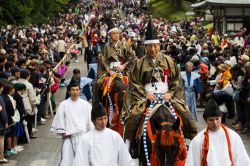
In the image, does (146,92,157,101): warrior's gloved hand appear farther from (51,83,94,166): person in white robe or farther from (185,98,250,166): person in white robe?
(185,98,250,166): person in white robe

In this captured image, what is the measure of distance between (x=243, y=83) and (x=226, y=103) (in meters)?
1.99

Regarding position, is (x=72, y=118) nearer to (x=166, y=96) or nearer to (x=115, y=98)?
(x=166, y=96)

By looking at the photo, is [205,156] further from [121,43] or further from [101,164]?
[121,43]

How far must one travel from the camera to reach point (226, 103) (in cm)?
1958

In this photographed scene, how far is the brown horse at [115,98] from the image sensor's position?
1488 cm

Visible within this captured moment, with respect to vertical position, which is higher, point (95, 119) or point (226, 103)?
point (95, 119)

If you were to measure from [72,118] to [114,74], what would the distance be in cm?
401

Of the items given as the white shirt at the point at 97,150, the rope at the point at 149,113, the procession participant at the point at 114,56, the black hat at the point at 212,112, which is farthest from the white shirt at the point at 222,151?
the procession participant at the point at 114,56

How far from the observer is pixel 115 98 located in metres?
14.9

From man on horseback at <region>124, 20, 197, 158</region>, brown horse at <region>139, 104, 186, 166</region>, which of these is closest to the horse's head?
brown horse at <region>139, 104, 186, 166</region>

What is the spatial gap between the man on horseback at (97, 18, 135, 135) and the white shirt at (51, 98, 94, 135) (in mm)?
3211

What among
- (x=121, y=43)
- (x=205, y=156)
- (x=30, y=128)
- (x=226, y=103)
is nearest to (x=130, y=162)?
(x=205, y=156)

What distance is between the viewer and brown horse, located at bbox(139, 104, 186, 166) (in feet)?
31.7

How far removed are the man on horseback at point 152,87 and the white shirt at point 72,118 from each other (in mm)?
727
